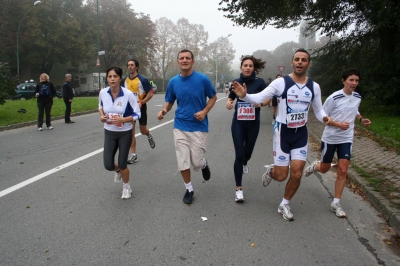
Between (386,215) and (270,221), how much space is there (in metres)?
1.47

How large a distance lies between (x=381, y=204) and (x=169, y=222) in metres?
2.78

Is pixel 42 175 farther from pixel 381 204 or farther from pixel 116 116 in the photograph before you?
pixel 381 204

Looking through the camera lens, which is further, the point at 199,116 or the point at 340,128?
the point at 199,116

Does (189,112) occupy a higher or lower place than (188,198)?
higher

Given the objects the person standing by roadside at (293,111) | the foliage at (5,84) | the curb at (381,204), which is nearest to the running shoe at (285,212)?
the person standing by roadside at (293,111)

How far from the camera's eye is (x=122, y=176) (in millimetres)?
5074

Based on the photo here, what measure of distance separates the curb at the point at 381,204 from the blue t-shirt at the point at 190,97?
2548mm

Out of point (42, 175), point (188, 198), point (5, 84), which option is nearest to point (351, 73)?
point (188, 198)

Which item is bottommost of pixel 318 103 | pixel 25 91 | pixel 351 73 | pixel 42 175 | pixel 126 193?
pixel 42 175

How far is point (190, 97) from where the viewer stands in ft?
15.4

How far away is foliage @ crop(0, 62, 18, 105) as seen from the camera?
1428 centimetres

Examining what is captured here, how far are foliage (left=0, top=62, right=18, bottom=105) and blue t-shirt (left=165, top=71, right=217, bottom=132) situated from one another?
1218 centimetres

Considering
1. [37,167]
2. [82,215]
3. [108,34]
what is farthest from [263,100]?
[108,34]

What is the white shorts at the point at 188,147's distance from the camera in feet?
15.6
